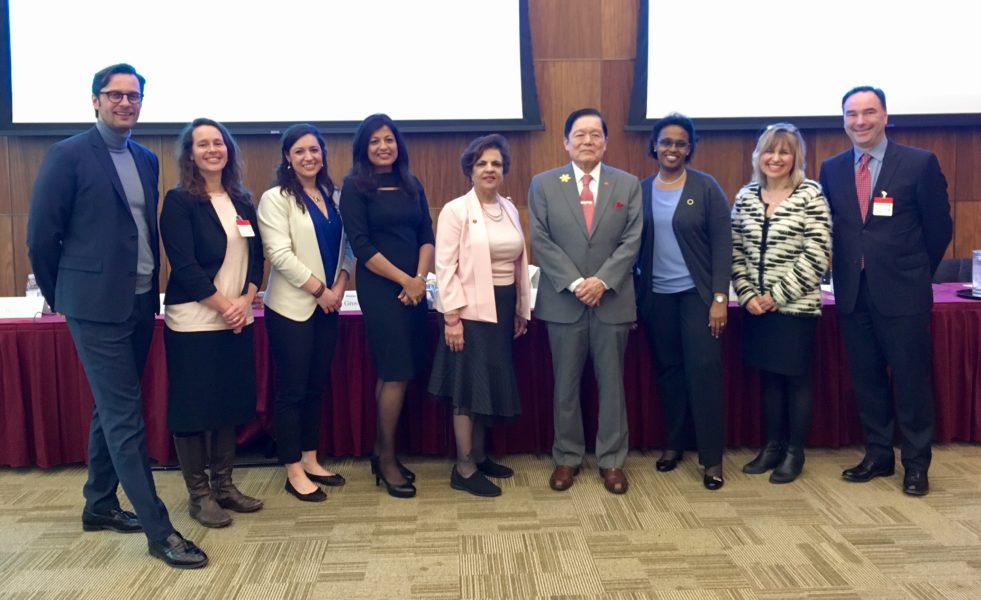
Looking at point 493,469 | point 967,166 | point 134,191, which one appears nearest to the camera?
point 134,191

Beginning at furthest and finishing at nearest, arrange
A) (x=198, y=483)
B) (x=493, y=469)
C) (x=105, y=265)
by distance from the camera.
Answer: (x=493, y=469) < (x=198, y=483) < (x=105, y=265)

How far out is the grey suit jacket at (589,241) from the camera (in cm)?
294

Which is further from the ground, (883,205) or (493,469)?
(883,205)

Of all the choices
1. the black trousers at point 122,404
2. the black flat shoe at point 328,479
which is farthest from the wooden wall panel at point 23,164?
the black flat shoe at point 328,479

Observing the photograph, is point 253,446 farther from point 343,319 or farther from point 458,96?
point 458,96

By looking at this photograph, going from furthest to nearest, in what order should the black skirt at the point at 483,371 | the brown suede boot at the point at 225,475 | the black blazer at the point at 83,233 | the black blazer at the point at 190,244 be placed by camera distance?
the black skirt at the point at 483,371, the brown suede boot at the point at 225,475, the black blazer at the point at 190,244, the black blazer at the point at 83,233

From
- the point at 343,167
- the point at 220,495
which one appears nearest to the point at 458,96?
the point at 343,167

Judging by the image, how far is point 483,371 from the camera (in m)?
2.92

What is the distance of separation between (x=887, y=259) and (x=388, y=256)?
1.96 metres

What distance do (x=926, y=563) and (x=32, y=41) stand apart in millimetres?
4951

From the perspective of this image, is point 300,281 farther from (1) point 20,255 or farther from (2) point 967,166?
(2) point 967,166

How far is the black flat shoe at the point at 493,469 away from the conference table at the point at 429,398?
22 cm

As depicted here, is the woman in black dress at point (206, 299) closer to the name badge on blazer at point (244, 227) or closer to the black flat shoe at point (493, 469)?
the name badge on blazer at point (244, 227)

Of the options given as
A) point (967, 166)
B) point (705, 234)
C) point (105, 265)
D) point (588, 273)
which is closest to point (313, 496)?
point (105, 265)
